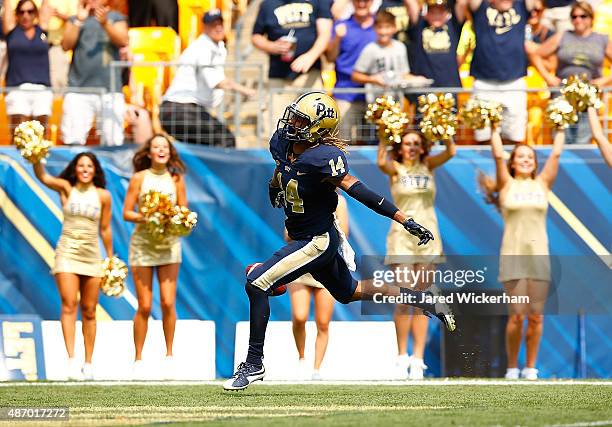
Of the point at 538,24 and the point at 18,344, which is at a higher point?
the point at 538,24

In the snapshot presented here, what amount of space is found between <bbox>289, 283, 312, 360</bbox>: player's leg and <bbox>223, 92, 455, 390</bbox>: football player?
226cm

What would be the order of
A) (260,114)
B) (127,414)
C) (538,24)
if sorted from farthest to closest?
(538,24), (260,114), (127,414)

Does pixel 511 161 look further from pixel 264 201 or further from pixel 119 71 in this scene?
pixel 119 71

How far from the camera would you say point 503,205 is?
11852mm

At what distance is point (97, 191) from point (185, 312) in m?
1.61

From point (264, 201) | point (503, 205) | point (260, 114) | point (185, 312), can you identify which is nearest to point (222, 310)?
point (185, 312)

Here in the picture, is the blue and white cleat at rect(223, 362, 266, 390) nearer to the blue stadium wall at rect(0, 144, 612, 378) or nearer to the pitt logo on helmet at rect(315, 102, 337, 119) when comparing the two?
the pitt logo on helmet at rect(315, 102, 337, 119)

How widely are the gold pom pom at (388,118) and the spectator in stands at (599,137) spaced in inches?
67.7

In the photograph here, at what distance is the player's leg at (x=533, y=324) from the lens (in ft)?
37.7

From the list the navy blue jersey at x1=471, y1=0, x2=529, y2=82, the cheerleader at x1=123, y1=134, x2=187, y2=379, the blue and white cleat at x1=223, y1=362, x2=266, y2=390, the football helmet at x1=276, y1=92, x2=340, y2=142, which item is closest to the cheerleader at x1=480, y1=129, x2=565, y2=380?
the navy blue jersey at x1=471, y1=0, x2=529, y2=82

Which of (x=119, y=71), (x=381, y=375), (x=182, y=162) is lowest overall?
(x=381, y=375)

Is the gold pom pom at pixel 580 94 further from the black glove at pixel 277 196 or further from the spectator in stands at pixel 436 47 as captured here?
the black glove at pixel 277 196

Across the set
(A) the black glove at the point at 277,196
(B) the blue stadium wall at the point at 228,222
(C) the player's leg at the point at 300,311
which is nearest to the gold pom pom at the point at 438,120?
(B) the blue stadium wall at the point at 228,222

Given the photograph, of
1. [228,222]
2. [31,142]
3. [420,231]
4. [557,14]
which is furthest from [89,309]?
[557,14]
